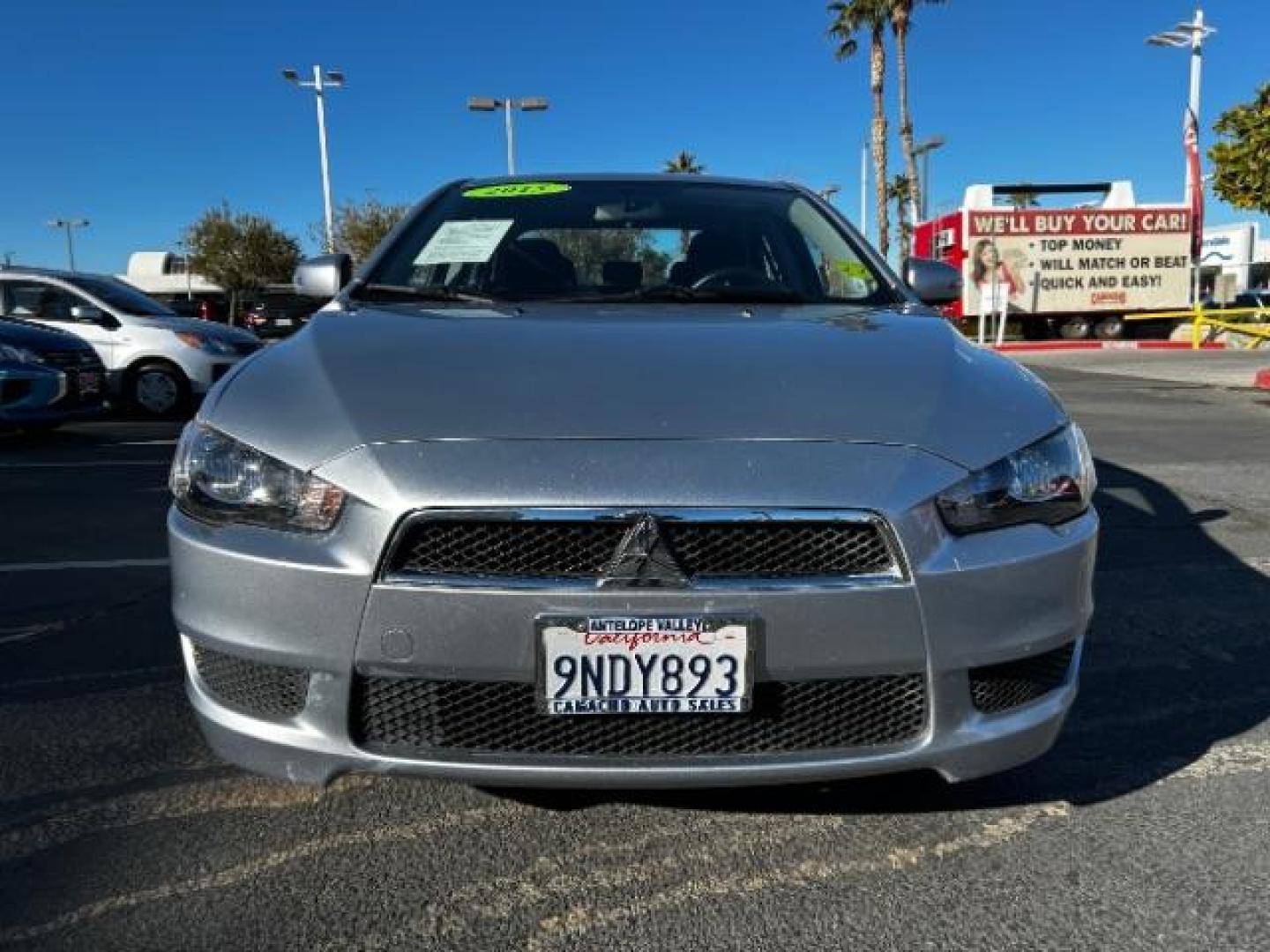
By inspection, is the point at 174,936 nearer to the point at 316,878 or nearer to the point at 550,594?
the point at 316,878

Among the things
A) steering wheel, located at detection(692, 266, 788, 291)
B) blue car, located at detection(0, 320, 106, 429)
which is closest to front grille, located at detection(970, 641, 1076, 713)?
steering wheel, located at detection(692, 266, 788, 291)

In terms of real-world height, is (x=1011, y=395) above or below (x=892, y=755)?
above

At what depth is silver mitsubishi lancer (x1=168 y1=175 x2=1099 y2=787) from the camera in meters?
1.79

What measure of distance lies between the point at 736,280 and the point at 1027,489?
134cm

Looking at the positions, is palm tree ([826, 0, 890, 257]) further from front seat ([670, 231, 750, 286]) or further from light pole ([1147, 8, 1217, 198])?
front seat ([670, 231, 750, 286])

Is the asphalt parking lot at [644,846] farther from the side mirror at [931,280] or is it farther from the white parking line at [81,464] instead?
the white parking line at [81,464]

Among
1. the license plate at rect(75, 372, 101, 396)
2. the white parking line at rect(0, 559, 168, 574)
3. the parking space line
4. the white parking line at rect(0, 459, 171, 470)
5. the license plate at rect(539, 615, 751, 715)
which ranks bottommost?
A: the parking space line

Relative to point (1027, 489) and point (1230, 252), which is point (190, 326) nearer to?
point (1027, 489)

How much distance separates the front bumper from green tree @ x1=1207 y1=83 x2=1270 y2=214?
12953 mm

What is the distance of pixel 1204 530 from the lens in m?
5.04

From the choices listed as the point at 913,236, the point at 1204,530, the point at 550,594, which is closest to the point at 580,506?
the point at 550,594

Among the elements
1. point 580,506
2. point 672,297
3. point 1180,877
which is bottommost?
point 1180,877

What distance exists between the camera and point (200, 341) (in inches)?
413

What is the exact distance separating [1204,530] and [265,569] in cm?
469
